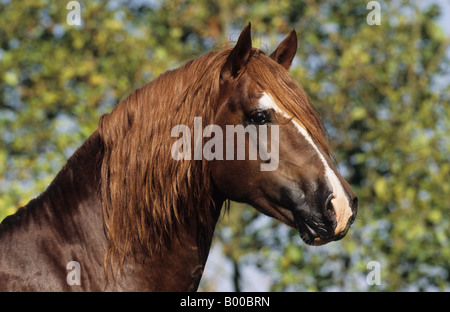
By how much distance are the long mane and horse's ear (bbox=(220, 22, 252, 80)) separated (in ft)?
0.10

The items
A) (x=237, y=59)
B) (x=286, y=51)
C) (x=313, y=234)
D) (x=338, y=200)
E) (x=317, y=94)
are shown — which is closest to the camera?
(x=338, y=200)

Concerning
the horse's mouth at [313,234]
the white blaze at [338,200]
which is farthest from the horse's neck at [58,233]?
the white blaze at [338,200]

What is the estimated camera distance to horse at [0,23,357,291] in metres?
2.32

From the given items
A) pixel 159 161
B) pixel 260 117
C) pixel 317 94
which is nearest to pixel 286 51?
pixel 260 117

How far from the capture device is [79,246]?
237cm

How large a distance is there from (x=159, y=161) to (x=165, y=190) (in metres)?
0.11

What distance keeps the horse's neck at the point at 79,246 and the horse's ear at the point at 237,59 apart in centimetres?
58

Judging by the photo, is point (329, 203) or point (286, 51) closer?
point (329, 203)

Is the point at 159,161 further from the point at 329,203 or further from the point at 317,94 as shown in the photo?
the point at 317,94

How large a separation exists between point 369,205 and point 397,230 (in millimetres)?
591

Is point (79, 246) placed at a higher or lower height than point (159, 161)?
lower

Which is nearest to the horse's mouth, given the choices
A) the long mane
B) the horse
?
the horse

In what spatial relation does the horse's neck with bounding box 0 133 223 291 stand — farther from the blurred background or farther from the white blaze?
the blurred background
